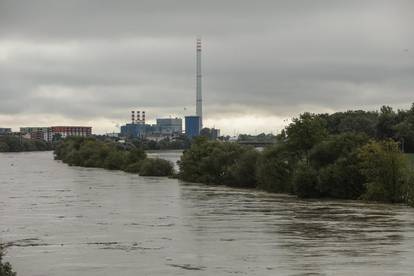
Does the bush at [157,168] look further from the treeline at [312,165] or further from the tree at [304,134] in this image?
the tree at [304,134]

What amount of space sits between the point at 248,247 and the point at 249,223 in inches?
434

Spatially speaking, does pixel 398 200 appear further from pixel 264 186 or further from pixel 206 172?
pixel 206 172

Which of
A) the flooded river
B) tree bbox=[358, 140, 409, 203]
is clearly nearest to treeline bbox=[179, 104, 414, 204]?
tree bbox=[358, 140, 409, 203]

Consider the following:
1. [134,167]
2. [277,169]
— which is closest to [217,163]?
[277,169]

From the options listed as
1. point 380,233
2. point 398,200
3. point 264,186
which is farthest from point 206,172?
point 380,233

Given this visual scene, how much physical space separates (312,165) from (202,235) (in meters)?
31.9

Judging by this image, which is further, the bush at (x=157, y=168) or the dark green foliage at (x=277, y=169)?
the bush at (x=157, y=168)

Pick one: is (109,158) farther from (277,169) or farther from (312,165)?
(312,165)

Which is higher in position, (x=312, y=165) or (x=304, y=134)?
(x=304, y=134)

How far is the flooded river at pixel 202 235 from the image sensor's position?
28.8 metres

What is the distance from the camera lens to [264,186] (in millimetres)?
77000

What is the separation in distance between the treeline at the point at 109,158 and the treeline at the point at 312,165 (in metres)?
11.4

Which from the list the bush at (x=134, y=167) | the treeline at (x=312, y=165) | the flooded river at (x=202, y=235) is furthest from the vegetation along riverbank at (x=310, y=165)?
the bush at (x=134, y=167)

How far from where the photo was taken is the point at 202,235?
129 ft
